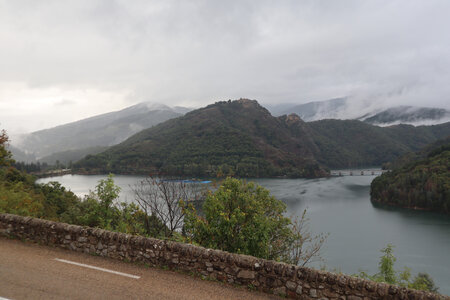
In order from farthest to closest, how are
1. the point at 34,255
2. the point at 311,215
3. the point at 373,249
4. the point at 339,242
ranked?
the point at 311,215 < the point at 339,242 < the point at 373,249 < the point at 34,255

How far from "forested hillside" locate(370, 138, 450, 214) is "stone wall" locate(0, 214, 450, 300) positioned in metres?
81.5

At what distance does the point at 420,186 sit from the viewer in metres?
79.6

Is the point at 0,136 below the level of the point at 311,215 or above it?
above

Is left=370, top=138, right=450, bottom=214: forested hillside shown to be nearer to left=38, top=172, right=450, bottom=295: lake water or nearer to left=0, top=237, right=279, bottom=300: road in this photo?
left=38, top=172, right=450, bottom=295: lake water

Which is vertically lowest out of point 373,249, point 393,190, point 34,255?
point 373,249

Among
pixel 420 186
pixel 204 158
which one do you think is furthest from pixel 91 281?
Result: pixel 204 158

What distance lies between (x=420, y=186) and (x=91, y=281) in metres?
91.0

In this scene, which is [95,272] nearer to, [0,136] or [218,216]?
[218,216]

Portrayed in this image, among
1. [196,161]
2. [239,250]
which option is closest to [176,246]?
[239,250]

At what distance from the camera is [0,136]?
16.7 m

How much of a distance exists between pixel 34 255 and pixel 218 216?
5.14 m

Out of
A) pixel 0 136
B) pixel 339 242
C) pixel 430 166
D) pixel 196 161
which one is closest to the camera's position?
pixel 0 136

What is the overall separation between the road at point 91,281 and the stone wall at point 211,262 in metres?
0.20

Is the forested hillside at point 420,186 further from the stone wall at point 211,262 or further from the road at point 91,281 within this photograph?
the road at point 91,281
